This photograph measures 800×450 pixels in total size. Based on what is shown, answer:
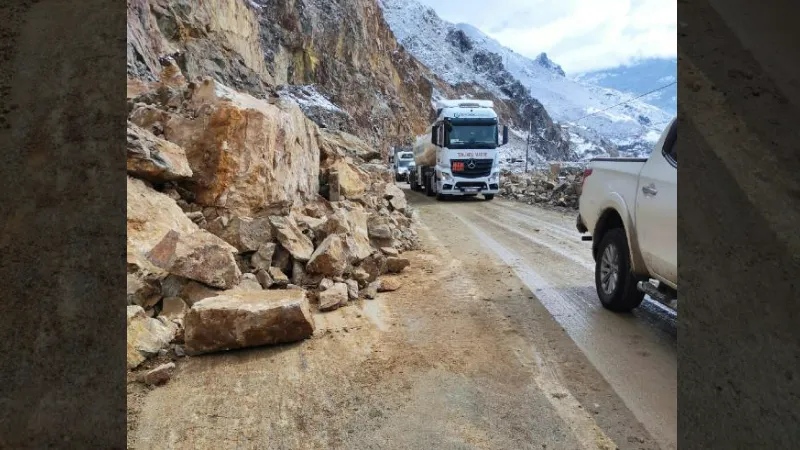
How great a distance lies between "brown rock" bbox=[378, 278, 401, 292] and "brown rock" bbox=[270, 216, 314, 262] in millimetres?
930

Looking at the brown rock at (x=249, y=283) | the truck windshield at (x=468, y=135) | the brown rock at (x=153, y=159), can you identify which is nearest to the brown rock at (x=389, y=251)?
the brown rock at (x=249, y=283)

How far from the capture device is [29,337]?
1.56 m

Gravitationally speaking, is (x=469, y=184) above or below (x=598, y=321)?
above

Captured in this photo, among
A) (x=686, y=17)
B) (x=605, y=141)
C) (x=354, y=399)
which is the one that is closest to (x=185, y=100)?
(x=354, y=399)

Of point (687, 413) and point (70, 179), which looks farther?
point (687, 413)

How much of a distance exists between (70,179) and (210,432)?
6.21 feet

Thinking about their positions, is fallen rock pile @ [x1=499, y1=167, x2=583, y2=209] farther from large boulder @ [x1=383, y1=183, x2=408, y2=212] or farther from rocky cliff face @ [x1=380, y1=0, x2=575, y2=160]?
rocky cliff face @ [x1=380, y1=0, x2=575, y2=160]

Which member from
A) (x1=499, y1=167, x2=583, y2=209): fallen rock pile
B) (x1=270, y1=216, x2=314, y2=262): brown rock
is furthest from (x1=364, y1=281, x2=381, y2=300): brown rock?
(x1=499, y1=167, x2=583, y2=209): fallen rock pile

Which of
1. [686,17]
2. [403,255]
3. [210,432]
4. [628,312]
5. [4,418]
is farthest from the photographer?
[403,255]

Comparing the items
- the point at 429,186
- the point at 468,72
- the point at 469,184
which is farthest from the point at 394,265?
the point at 468,72

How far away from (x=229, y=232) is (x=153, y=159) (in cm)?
122

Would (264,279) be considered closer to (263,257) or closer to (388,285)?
(263,257)

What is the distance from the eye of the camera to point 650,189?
14.3 ft

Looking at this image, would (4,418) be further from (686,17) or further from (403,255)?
(403,255)
